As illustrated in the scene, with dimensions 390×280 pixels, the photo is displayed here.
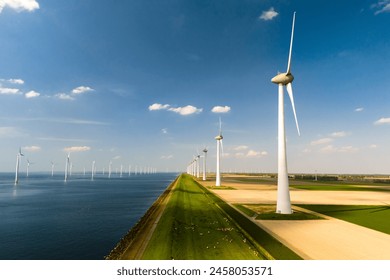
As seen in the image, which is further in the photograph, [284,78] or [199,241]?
[284,78]

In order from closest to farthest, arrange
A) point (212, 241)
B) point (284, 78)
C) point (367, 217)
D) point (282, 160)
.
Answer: point (212, 241) < point (282, 160) < point (367, 217) < point (284, 78)

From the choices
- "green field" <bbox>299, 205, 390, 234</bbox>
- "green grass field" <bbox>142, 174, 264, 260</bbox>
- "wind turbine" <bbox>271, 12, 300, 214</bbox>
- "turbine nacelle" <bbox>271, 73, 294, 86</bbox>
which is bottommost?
"green field" <bbox>299, 205, 390, 234</bbox>

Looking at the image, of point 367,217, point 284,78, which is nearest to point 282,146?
point 284,78

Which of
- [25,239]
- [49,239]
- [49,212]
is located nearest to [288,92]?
Result: [49,239]

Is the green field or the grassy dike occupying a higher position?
the grassy dike

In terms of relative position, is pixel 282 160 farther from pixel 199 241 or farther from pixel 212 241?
pixel 199 241

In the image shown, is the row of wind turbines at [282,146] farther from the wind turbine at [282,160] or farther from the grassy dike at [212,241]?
the grassy dike at [212,241]

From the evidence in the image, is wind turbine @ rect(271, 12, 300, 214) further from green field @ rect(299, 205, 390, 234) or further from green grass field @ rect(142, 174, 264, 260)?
green grass field @ rect(142, 174, 264, 260)

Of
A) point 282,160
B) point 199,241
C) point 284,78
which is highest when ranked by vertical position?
point 284,78

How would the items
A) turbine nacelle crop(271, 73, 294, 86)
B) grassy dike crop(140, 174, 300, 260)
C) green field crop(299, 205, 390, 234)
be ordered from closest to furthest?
grassy dike crop(140, 174, 300, 260) < green field crop(299, 205, 390, 234) < turbine nacelle crop(271, 73, 294, 86)

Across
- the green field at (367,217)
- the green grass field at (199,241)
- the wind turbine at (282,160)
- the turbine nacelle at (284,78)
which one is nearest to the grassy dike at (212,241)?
the green grass field at (199,241)

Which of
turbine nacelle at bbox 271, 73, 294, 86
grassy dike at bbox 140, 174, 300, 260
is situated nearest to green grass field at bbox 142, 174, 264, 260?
grassy dike at bbox 140, 174, 300, 260

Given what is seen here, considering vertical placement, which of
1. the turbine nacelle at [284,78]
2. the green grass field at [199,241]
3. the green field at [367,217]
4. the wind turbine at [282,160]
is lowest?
the green field at [367,217]
